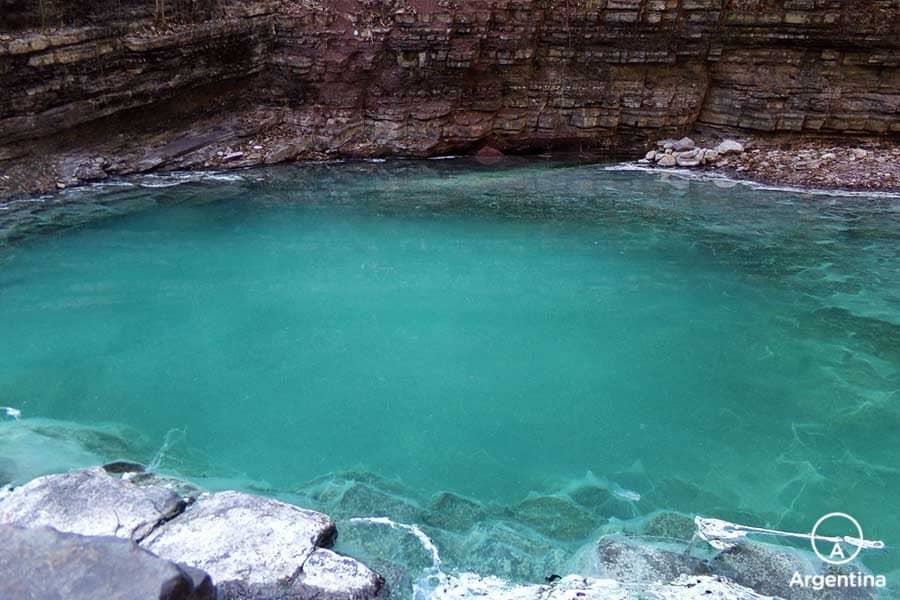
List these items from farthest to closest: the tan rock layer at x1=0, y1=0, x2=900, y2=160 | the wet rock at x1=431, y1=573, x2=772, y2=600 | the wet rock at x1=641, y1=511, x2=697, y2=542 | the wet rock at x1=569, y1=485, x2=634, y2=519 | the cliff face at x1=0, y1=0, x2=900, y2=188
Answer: the tan rock layer at x1=0, y1=0, x2=900, y2=160
the cliff face at x1=0, y1=0, x2=900, y2=188
the wet rock at x1=569, y1=485, x2=634, y2=519
the wet rock at x1=641, y1=511, x2=697, y2=542
the wet rock at x1=431, y1=573, x2=772, y2=600

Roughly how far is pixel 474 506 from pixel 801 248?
20.2ft

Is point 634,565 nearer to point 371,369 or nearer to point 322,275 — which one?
point 371,369

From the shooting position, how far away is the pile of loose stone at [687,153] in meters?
13.0

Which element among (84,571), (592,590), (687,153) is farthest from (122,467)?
(687,153)

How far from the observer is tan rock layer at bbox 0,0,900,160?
41.5 feet

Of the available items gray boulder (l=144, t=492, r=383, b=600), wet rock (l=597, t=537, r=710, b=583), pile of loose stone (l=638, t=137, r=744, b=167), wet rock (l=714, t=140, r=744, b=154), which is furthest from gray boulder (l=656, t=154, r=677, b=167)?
gray boulder (l=144, t=492, r=383, b=600)

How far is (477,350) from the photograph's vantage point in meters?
7.40

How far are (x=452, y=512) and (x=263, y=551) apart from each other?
1.38m

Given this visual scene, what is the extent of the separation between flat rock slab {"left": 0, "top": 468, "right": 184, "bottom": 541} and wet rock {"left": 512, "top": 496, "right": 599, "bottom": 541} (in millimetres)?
2274

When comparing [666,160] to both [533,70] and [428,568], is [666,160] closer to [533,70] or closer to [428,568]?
[533,70]

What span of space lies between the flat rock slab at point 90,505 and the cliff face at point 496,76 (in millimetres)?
7819

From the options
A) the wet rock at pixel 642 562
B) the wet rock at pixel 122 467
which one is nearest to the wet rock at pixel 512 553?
the wet rock at pixel 642 562

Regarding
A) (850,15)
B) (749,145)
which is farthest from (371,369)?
(850,15)
